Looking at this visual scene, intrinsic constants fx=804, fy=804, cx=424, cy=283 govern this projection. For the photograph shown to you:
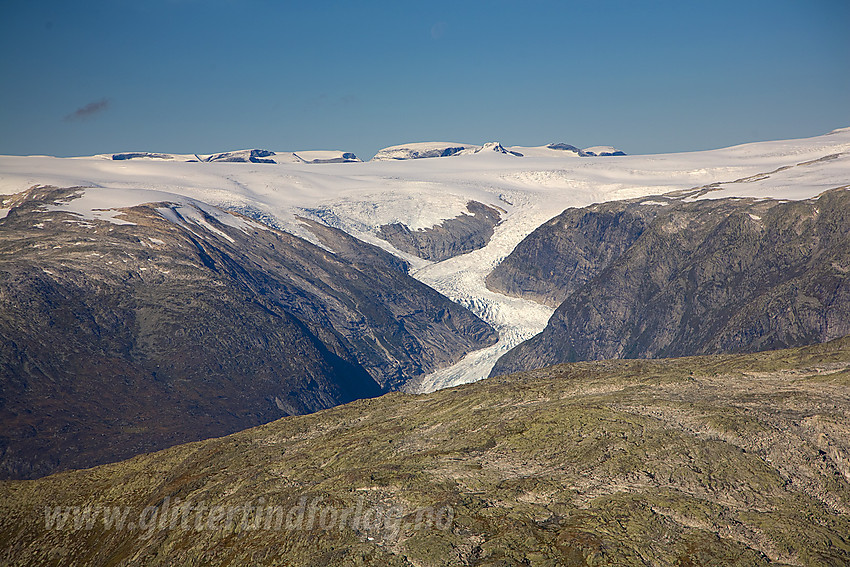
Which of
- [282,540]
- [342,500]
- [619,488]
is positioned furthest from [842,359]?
[282,540]

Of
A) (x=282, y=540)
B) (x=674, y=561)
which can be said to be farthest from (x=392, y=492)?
(x=674, y=561)

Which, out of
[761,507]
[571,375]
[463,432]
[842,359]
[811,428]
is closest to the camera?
[761,507]

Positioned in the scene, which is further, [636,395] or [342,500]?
[636,395]

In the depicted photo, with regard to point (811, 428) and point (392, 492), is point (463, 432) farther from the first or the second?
point (811, 428)

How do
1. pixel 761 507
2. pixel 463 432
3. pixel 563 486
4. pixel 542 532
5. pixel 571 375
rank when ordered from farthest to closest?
pixel 571 375 → pixel 463 432 → pixel 563 486 → pixel 761 507 → pixel 542 532

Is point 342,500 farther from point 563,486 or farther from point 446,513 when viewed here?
point 563,486

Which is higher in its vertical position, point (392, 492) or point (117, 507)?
point (392, 492)
